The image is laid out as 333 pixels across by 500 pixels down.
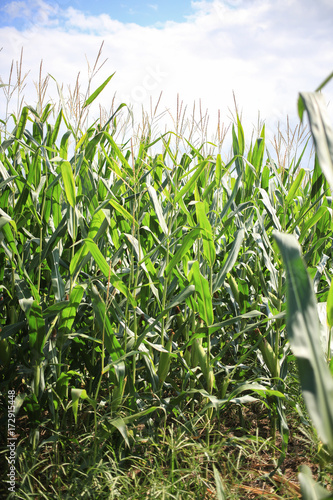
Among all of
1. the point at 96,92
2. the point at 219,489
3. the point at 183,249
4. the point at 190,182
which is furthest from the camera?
the point at 96,92

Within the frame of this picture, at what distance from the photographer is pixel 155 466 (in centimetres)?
133

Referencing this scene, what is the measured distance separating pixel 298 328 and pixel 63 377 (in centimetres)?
106

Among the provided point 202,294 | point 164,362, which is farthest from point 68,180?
point 164,362

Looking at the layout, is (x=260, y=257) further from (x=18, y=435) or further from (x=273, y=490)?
(x=18, y=435)

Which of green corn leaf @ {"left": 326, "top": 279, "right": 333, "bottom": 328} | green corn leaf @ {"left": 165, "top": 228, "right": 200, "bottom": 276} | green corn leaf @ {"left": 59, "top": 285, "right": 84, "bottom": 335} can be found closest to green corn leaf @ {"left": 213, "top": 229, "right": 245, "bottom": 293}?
green corn leaf @ {"left": 165, "top": 228, "right": 200, "bottom": 276}

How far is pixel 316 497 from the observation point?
851 mm

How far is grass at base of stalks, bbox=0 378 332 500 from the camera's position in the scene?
4.03ft

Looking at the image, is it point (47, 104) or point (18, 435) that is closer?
point (18, 435)

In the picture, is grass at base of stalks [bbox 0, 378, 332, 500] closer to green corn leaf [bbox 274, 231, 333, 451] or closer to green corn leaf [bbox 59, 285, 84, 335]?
green corn leaf [bbox 59, 285, 84, 335]

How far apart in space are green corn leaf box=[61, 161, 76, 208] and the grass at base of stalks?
2.47 feet

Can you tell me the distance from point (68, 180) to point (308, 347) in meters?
1.04

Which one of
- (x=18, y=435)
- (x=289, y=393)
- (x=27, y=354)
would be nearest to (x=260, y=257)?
(x=289, y=393)

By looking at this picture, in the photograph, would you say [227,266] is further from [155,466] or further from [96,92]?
[96,92]

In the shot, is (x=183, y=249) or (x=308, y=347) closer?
(x=308, y=347)
